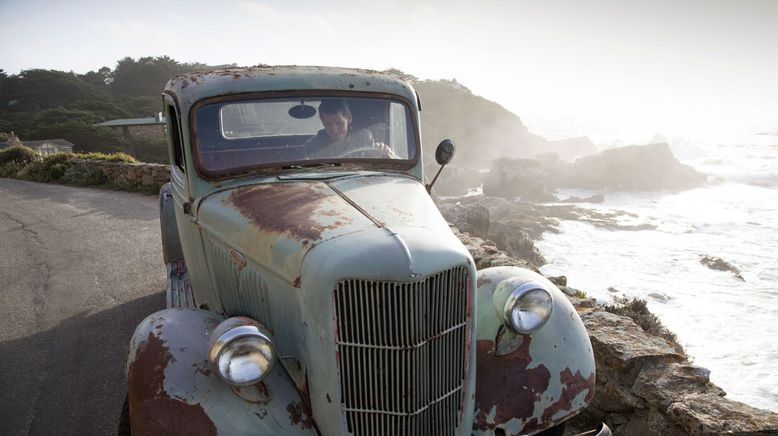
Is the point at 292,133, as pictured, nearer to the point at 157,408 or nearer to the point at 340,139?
the point at 340,139

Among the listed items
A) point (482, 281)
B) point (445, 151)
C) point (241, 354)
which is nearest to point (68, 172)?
point (445, 151)

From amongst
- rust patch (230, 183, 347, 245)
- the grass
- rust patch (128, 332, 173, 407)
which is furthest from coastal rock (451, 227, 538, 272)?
the grass

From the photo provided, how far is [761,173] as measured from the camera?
37.2 m

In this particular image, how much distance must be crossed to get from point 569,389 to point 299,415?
149 centimetres

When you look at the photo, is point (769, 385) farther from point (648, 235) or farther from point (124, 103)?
point (124, 103)

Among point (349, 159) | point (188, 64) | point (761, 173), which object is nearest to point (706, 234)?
point (761, 173)

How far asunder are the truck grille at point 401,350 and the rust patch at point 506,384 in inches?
11.0

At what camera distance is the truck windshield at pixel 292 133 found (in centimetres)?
325

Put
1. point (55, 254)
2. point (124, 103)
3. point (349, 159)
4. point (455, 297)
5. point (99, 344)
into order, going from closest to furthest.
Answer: point (455, 297) → point (349, 159) → point (99, 344) → point (55, 254) → point (124, 103)

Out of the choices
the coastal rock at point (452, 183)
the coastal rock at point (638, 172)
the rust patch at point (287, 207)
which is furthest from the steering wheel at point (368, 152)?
the coastal rock at point (638, 172)

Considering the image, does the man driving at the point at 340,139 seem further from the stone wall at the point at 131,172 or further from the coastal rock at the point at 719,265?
the coastal rock at the point at 719,265

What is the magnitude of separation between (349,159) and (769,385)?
10513mm

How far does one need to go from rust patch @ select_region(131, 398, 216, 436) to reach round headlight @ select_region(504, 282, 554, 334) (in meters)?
1.61

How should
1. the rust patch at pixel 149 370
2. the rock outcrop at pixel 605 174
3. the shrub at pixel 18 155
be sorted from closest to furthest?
the rust patch at pixel 149 370
the shrub at pixel 18 155
the rock outcrop at pixel 605 174
